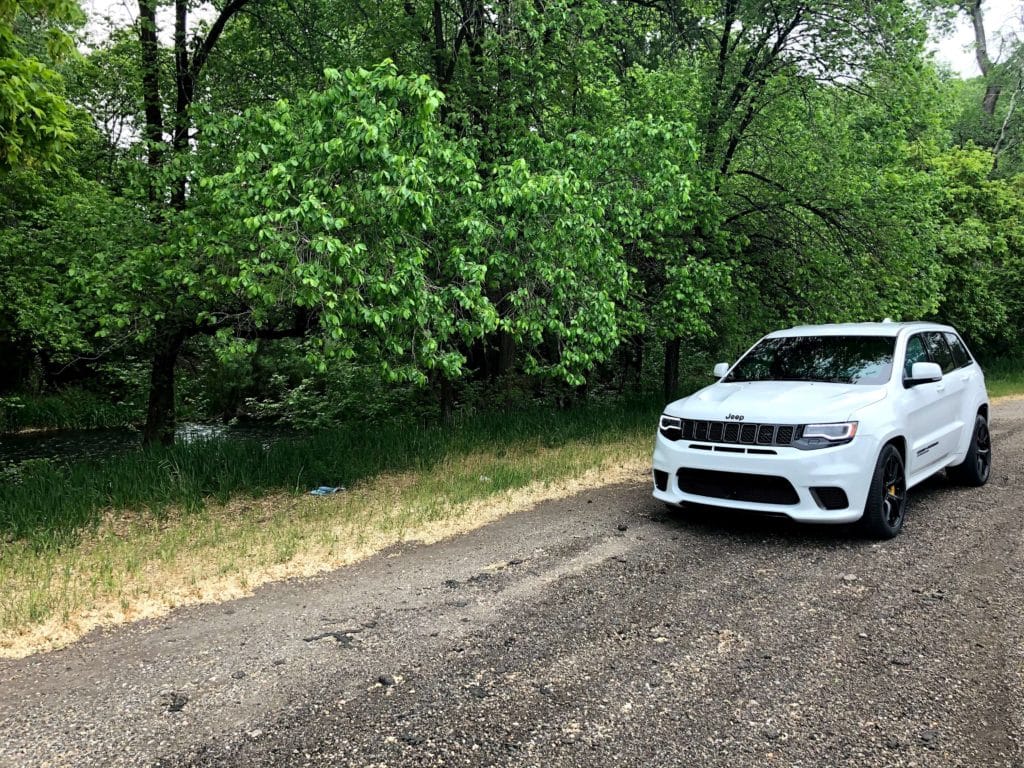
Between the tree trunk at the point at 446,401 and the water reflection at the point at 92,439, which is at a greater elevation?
the tree trunk at the point at 446,401

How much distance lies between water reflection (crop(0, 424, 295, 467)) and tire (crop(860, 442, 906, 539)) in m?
12.7

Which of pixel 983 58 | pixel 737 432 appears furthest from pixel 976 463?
pixel 983 58

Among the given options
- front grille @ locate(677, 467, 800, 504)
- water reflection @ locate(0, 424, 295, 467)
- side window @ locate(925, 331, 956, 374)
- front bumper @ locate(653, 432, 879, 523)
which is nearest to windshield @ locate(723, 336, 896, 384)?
side window @ locate(925, 331, 956, 374)

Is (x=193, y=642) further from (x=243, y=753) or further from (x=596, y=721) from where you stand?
(x=596, y=721)

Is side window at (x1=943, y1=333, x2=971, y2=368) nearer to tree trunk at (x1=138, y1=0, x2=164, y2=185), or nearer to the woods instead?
the woods

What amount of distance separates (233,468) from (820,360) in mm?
6650

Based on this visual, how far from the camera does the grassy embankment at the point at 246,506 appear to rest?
16.3 ft

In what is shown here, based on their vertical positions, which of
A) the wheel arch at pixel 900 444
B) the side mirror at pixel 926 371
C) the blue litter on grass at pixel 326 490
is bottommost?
the blue litter on grass at pixel 326 490

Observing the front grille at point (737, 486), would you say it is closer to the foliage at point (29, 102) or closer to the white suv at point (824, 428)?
the white suv at point (824, 428)

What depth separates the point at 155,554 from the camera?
5.79m

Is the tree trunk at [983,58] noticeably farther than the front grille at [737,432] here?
Yes

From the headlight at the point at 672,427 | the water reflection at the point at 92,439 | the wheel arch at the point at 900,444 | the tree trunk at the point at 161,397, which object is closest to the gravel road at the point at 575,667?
the wheel arch at the point at 900,444

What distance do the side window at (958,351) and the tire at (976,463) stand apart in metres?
0.62

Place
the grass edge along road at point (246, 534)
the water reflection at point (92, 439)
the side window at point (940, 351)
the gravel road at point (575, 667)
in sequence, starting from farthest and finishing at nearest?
the water reflection at point (92, 439) < the side window at point (940, 351) < the grass edge along road at point (246, 534) < the gravel road at point (575, 667)
